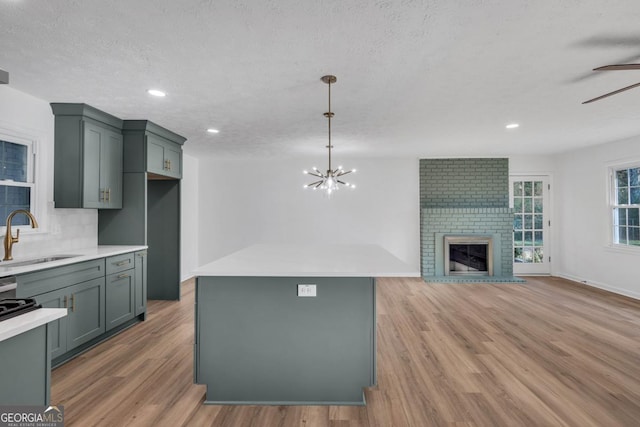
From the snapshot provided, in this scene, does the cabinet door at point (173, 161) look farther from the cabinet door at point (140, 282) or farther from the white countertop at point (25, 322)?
the white countertop at point (25, 322)

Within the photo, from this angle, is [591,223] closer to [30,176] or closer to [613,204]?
[613,204]

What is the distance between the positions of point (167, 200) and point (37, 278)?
2369mm

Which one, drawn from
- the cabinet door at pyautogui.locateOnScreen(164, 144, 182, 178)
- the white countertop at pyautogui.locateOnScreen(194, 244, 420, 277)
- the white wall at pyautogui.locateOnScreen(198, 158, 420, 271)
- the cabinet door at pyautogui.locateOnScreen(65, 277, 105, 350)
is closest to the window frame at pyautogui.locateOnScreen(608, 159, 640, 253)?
the white wall at pyautogui.locateOnScreen(198, 158, 420, 271)

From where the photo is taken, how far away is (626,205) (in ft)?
16.5

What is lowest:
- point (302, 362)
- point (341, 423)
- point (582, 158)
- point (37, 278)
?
point (341, 423)

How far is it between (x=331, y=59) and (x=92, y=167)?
2740mm

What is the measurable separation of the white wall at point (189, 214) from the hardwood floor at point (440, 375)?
185 centimetres

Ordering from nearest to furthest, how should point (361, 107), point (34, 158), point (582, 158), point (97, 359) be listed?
1. point (97, 359)
2. point (34, 158)
3. point (361, 107)
4. point (582, 158)

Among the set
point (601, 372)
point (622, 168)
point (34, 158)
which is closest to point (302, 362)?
point (601, 372)

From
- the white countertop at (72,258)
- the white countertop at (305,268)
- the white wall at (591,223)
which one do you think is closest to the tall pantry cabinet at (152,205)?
the white countertop at (72,258)

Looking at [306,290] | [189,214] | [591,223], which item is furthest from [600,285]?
[189,214]

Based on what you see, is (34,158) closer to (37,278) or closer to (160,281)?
(37,278)

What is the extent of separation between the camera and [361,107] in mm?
3340

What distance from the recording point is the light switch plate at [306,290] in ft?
7.19
